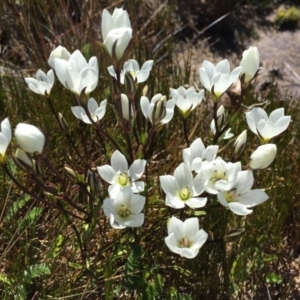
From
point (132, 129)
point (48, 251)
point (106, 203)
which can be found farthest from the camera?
point (48, 251)

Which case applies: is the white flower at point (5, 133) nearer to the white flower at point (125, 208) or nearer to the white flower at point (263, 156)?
the white flower at point (125, 208)

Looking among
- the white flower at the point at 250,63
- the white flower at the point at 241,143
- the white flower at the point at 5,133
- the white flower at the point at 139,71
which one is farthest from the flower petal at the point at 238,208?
the white flower at the point at 5,133

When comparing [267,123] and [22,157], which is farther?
[267,123]

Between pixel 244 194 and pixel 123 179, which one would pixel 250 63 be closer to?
pixel 244 194

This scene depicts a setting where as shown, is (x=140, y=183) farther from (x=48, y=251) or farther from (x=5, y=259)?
(x=5, y=259)

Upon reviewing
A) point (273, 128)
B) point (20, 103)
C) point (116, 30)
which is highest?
point (116, 30)

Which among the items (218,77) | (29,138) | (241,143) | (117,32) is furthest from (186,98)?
(29,138)

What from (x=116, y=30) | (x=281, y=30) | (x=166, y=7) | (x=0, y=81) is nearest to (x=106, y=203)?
(x=116, y=30)
